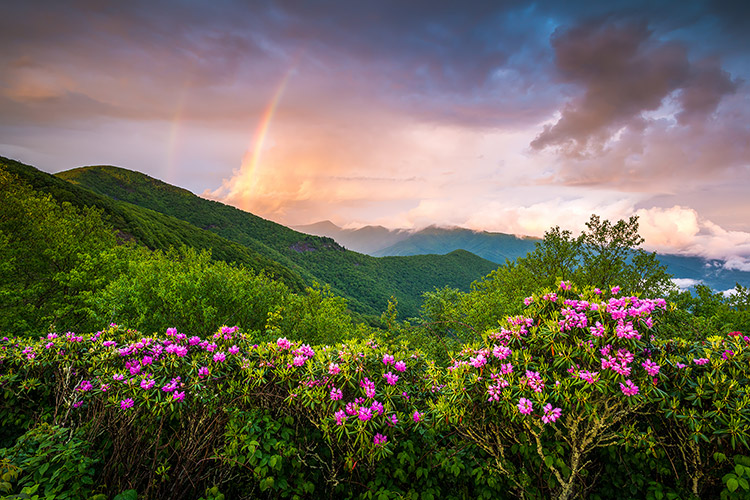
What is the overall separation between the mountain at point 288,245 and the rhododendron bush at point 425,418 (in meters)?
86.0

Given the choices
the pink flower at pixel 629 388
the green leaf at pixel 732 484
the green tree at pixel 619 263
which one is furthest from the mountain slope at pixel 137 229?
the green leaf at pixel 732 484

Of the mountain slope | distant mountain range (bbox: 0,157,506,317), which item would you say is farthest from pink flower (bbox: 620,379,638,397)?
distant mountain range (bbox: 0,157,506,317)

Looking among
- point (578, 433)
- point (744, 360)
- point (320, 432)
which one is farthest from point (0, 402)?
point (744, 360)

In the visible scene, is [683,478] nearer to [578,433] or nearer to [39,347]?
[578,433]

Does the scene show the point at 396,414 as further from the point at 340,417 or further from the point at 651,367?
the point at 651,367

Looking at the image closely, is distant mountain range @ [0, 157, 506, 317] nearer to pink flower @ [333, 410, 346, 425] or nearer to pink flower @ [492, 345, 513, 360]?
pink flower @ [333, 410, 346, 425]

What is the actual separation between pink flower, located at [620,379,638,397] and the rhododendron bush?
0.05ft

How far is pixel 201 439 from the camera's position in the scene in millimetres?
3807

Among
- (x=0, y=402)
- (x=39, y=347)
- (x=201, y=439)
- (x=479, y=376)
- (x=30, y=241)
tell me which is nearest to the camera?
(x=479, y=376)

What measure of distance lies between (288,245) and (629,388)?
393 feet

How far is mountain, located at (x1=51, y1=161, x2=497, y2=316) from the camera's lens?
10069cm

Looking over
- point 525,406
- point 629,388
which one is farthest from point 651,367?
point 525,406

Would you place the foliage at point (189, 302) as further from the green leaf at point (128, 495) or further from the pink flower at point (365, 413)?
the pink flower at point (365, 413)

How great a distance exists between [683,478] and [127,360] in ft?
24.4
